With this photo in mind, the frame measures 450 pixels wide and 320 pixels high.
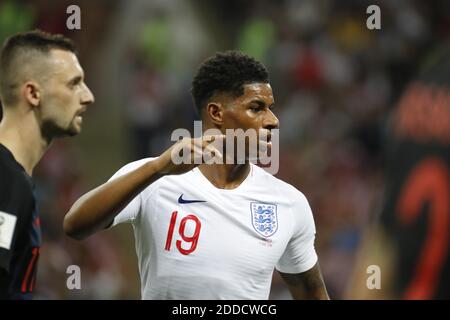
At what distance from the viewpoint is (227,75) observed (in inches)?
143

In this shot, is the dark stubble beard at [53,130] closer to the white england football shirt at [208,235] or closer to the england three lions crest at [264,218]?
the white england football shirt at [208,235]

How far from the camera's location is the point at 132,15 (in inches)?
382

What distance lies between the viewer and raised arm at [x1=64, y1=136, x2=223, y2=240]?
9.46 feet

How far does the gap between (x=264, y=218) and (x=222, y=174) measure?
0.84 feet

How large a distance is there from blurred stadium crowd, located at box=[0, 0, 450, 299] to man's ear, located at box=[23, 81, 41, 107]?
455cm

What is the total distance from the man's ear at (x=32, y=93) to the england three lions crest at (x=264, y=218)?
37.7 inches

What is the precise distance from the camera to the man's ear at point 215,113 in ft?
11.9

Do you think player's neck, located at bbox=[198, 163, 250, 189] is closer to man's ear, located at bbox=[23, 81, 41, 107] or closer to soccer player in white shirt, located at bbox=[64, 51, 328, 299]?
soccer player in white shirt, located at bbox=[64, 51, 328, 299]

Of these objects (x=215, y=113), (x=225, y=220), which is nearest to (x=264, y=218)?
(x=225, y=220)

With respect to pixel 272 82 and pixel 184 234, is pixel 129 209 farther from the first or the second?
pixel 272 82

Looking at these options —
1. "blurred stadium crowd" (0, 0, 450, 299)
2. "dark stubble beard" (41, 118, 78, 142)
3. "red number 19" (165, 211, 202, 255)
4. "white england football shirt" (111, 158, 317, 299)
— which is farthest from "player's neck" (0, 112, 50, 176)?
"blurred stadium crowd" (0, 0, 450, 299)

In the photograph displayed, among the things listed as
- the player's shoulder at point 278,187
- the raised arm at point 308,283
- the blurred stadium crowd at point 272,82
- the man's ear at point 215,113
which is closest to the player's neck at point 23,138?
the man's ear at point 215,113

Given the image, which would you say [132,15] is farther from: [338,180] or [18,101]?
[18,101]
